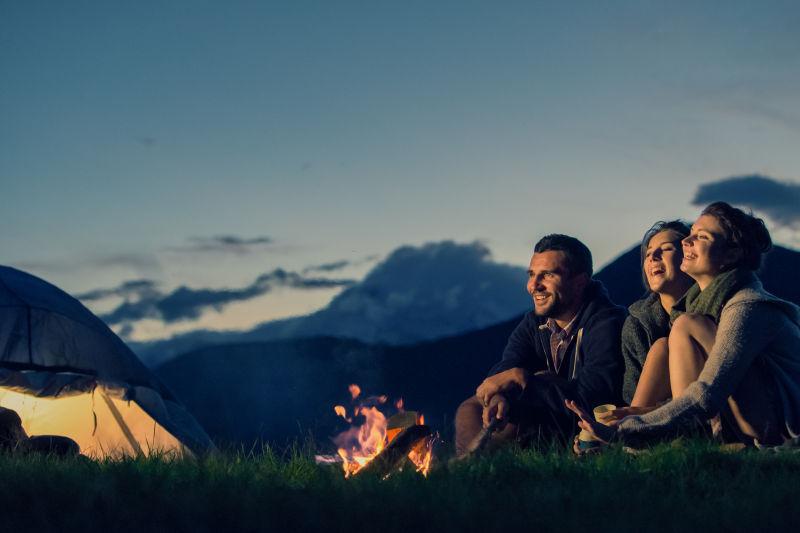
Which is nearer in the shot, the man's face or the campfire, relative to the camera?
the campfire

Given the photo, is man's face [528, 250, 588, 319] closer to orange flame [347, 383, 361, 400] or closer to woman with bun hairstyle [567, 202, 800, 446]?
woman with bun hairstyle [567, 202, 800, 446]

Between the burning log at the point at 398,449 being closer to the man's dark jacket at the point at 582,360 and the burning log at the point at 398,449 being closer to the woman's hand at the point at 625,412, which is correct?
the man's dark jacket at the point at 582,360

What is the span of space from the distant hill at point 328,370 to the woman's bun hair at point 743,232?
14.5 metres

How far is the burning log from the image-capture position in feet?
17.7

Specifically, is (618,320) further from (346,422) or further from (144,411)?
(144,411)

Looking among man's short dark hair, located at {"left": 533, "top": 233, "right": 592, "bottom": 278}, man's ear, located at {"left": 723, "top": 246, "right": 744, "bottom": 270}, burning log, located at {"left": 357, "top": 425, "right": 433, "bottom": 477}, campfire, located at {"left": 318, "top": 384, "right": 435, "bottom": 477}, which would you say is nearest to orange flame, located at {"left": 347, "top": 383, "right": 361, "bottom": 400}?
campfire, located at {"left": 318, "top": 384, "right": 435, "bottom": 477}

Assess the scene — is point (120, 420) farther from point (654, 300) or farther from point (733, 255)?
point (733, 255)

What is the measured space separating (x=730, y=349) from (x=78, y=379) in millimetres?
7012

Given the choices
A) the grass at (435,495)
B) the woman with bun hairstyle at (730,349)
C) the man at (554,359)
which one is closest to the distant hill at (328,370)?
the man at (554,359)

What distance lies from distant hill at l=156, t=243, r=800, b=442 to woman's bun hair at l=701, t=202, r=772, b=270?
14496 millimetres

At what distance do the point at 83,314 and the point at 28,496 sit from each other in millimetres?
Result: 6035

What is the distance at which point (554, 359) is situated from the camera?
6418mm

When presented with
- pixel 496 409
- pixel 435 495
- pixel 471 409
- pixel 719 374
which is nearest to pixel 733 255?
pixel 719 374

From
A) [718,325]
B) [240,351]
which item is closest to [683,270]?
[718,325]
